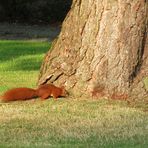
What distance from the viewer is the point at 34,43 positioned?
59.6ft

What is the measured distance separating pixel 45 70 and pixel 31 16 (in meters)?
16.1

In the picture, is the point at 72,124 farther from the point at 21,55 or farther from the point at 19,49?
the point at 19,49

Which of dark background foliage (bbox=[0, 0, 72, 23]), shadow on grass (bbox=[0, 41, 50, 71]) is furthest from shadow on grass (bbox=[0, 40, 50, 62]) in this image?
dark background foliage (bbox=[0, 0, 72, 23])

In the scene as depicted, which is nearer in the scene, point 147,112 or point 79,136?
point 79,136

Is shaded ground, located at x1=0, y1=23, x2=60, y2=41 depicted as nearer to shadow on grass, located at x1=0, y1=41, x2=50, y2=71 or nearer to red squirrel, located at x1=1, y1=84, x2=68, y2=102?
shadow on grass, located at x1=0, y1=41, x2=50, y2=71

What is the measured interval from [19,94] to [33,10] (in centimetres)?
1659

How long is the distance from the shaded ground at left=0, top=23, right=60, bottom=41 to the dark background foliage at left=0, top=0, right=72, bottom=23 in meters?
0.77

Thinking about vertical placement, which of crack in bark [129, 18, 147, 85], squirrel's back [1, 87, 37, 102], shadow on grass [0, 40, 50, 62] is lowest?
shadow on grass [0, 40, 50, 62]

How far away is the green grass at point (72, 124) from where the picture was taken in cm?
698

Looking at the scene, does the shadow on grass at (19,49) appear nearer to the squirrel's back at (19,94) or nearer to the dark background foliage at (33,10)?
the squirrel's back at (19,94)

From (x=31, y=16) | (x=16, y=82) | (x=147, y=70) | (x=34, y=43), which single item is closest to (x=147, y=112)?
(x=147, y=70)

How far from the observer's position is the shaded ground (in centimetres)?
2035

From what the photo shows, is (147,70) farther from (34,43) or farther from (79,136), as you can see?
(34,43)

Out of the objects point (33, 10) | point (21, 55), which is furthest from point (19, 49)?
point (33, 10)
